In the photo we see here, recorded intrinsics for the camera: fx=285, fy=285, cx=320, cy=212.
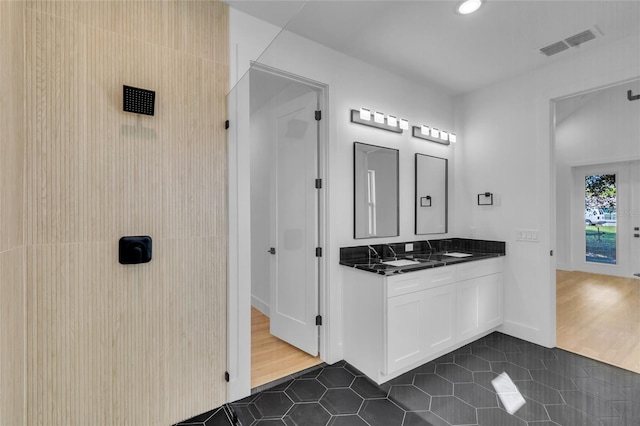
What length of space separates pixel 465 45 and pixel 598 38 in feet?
1.65

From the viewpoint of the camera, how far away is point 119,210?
5.04 ft

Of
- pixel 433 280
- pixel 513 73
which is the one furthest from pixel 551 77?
pixel 433 280

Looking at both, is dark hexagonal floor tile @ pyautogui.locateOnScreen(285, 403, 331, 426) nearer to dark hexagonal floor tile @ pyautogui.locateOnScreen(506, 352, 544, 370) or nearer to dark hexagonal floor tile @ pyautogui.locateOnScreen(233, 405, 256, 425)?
dark hexagonal floor tile @ pyautogui.locateOnScreen(233, 405, 256, 425)

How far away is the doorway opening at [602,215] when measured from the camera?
0.44 m

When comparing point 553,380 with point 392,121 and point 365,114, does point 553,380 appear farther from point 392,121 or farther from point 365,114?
point 365,114

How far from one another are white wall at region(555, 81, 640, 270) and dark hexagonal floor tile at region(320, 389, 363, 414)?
156 centimetres

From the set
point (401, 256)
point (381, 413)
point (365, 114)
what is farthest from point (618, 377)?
point (365, 114)

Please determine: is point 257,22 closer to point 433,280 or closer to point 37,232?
point 37,232

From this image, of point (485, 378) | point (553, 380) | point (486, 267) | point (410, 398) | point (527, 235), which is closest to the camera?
point (553, 380)

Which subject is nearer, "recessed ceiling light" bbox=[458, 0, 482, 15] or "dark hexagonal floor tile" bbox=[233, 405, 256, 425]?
"recessed ceiling light" bbox=[458, 0, 482, 15]

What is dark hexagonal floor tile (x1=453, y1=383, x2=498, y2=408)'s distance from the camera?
32.1 inches

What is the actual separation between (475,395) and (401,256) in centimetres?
165

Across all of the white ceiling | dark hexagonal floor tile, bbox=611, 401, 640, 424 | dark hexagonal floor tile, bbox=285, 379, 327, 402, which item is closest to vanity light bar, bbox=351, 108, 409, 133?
the white ceiling

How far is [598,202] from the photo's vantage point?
489 mm
